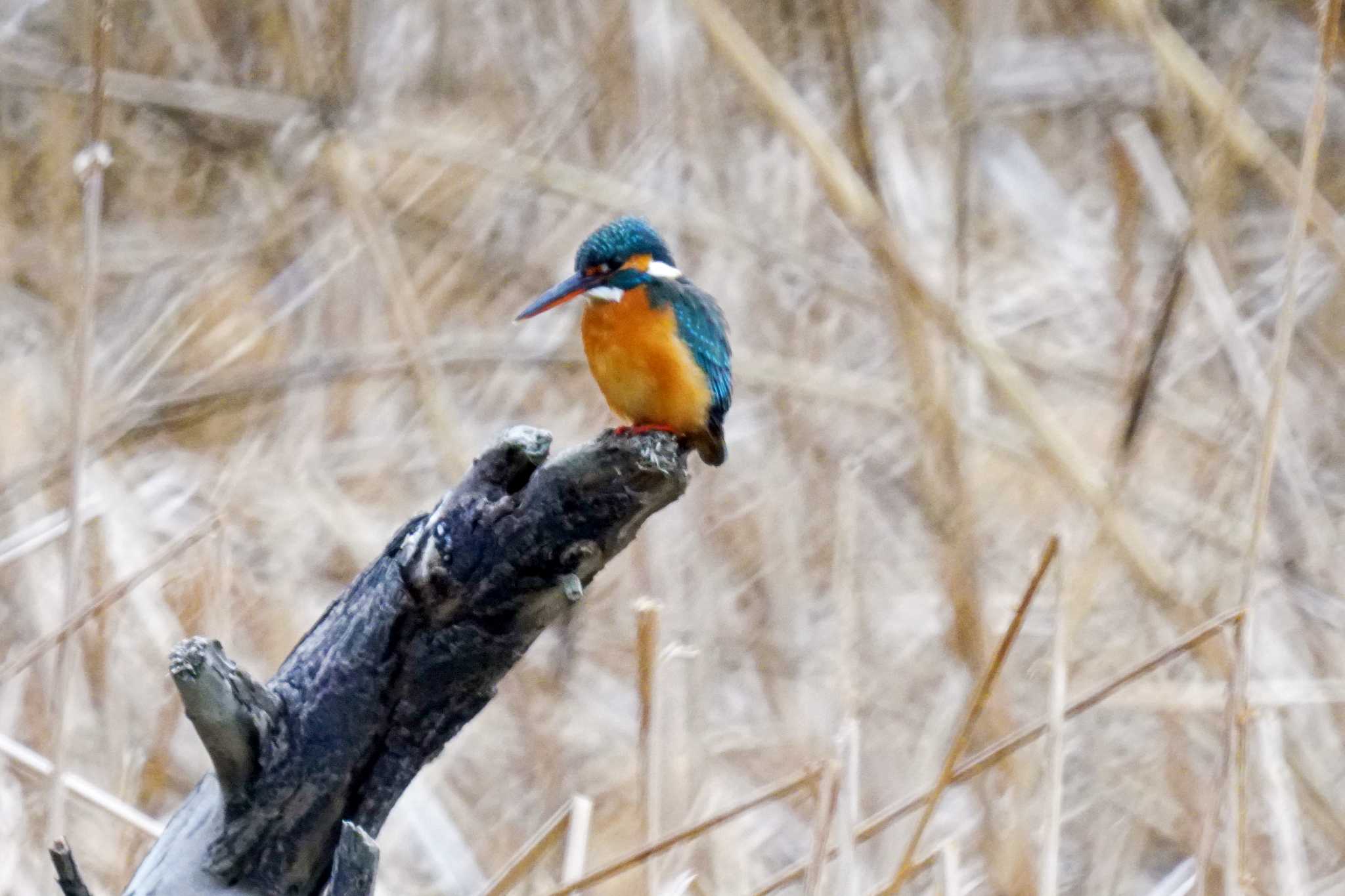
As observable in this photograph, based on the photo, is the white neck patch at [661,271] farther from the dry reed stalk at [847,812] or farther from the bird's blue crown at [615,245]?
the dry reed stalk at [847,812]

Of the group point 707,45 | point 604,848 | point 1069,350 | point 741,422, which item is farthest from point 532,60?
point 604,848

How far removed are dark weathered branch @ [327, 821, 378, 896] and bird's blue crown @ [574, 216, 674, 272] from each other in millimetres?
595

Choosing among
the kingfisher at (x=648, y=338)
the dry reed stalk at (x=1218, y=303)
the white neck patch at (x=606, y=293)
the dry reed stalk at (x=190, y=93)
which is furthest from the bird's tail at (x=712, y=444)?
the dry reed stalk at (x=190, y=93)

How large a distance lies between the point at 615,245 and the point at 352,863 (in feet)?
2.05

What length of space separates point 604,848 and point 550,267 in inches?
38.2

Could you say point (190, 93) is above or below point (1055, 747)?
above

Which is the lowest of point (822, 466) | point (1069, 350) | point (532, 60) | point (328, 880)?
point (328, 880)

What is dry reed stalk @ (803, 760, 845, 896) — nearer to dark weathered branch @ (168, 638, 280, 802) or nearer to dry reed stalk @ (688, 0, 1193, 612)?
dark weathered branch @ (168, 638, 280, 802)

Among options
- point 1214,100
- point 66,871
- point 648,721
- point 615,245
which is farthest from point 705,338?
point 1214,100

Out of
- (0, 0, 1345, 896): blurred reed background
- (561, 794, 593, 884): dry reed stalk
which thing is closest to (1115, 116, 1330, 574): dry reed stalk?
(0, 0, 1345, 896): blurred reed background

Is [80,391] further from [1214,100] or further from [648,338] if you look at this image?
[1214,100]

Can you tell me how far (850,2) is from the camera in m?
1.87

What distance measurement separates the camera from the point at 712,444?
1.26m

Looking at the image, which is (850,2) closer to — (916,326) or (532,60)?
(916,326)
